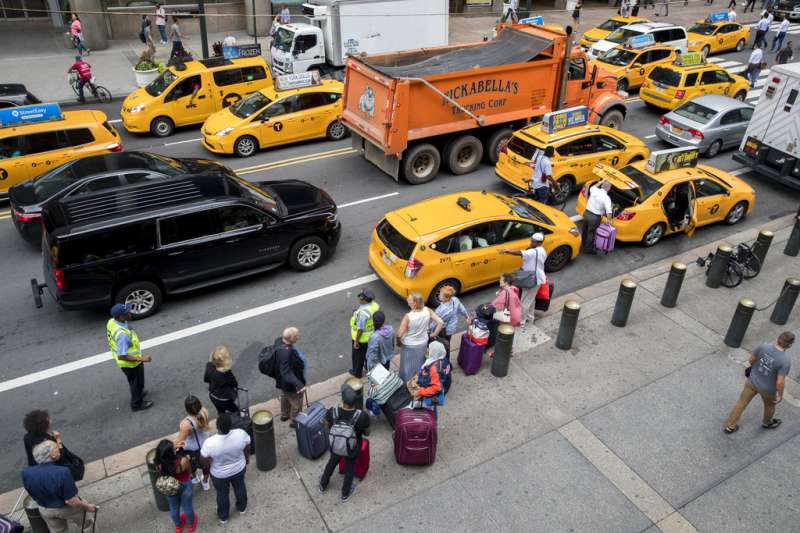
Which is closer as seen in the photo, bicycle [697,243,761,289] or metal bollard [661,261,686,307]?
metal bollard [661,261,686,307]

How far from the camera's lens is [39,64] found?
24.2 meters

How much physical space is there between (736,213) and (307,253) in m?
9.10

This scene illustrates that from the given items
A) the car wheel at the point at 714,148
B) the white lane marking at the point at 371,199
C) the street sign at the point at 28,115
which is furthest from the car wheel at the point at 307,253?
the car wheel at the point at 714,148

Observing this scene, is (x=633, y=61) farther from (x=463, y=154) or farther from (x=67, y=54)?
(x=67, y=54)

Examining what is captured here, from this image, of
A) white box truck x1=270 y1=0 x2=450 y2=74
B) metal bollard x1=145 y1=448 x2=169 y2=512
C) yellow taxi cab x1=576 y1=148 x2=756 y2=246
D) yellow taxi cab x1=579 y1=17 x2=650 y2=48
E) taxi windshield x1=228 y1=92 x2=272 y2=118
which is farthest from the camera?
yellow taxi cab x1=579 y1=17 x2=650 y2=48

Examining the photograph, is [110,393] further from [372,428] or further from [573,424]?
[573,424]

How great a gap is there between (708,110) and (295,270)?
1225cm

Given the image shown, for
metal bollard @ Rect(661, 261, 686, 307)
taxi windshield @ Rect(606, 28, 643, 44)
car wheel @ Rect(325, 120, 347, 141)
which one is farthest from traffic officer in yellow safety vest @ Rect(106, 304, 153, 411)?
taxi windshield @ Rect(606, 28, 643, 44)

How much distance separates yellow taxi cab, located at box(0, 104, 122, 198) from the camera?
536 inches

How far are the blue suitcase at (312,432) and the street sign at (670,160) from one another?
28.4ft

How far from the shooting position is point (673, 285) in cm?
1035

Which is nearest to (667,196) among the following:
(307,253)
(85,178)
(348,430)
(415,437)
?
(307,253)

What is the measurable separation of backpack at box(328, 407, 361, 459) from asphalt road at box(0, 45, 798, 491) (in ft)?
8.15

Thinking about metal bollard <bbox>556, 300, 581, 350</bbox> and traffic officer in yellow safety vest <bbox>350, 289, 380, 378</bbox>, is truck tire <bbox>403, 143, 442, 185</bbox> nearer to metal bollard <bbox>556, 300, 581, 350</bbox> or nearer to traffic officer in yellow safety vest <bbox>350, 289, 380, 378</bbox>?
metal bollard <bbox>556, 300, 581, 350</bbox>
